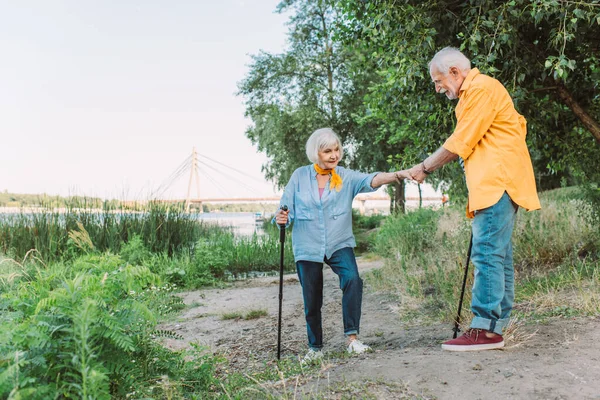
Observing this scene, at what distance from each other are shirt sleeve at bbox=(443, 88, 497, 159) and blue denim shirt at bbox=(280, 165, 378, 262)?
911mm

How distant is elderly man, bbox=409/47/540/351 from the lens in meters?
3.48

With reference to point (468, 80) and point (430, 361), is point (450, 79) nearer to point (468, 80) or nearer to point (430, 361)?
point (468, 80)

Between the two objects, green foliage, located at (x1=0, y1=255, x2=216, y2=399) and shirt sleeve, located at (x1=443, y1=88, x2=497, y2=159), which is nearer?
green foliage, located at (x1=0, y1=255, x2=216, y2=399)

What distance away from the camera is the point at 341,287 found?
421 centimetres

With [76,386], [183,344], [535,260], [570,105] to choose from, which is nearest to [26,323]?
[76,386]

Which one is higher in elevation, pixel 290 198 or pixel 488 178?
pixel 488 178

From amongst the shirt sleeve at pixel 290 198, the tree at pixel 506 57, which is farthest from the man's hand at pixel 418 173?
the tree at pixel 506 57

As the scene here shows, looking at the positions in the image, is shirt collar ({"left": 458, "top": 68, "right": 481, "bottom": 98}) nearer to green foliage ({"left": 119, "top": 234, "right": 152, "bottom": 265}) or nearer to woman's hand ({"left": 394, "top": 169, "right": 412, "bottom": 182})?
woman's hand ({"left": 394, "top": 169, "right": 412, "bottom": 182})

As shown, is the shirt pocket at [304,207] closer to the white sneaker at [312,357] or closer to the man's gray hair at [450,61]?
the white sneaker at [312,357]

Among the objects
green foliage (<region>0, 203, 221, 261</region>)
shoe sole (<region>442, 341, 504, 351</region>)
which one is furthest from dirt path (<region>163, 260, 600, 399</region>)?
green foliage (<region>0, 203, 221, 261</region>)

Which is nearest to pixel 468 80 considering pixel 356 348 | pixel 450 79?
pixel 450 79

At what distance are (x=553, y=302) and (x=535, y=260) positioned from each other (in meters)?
2.14

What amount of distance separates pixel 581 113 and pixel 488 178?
9.14ft

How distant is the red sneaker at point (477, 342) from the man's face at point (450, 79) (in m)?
1.66
